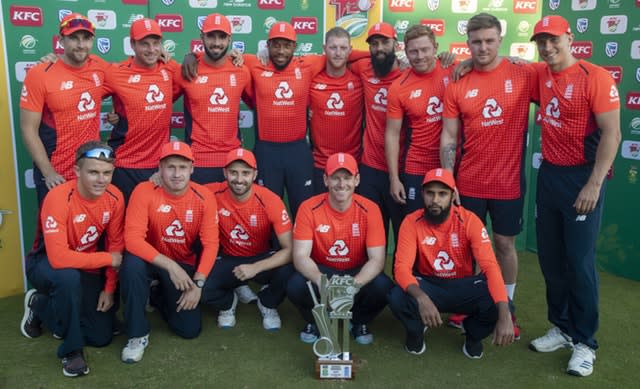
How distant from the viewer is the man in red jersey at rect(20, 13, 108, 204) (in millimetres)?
4625

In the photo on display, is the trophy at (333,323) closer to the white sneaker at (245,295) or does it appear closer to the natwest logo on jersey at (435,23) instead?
the white sneaker at (245,295)

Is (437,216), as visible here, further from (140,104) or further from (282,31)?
(140,104)

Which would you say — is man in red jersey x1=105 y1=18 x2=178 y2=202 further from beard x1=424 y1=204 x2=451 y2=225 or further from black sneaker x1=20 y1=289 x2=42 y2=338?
beard x1=424 y1=204 x2=451 y2=225

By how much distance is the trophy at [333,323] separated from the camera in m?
3.94

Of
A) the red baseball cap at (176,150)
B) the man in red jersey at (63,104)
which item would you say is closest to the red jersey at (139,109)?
the man in red jersey at (63,104)

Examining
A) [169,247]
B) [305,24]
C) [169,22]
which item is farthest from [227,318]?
[305,24]

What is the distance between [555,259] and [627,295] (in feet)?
5.80

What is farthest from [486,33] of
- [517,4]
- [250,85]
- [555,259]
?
[517,4]

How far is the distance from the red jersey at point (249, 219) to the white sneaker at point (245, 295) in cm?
53

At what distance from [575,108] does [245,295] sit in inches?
116

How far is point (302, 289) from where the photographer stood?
178 inches

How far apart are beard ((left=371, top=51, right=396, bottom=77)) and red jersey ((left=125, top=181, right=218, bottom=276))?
1.63 meters

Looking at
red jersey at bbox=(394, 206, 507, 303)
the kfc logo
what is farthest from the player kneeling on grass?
the kfc logo

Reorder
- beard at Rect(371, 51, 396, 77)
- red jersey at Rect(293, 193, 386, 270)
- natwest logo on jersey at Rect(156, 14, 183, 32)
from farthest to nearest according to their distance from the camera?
natwest logo on jersey at Rect(156, 14, 183, 32), beard at Rect(371, 51, 396, 77), red jersey at Rect(293, 193, 386, 270)
